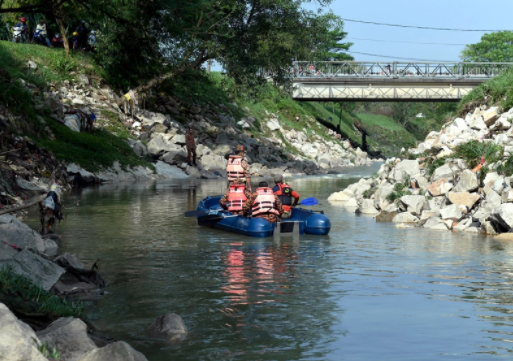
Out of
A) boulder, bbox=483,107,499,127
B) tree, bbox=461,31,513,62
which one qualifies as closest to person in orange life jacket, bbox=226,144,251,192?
boulder, bbox=483,107,499,127

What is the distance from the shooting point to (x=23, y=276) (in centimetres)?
886

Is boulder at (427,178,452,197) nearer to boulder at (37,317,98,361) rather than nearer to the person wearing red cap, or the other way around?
boulder at (37,317,98,361)

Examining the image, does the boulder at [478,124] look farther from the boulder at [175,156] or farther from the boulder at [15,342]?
the boulder at [15,342]

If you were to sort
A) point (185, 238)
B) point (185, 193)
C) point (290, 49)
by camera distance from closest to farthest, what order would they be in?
point (185, 238) → point (185, 193) → point (290, 49)

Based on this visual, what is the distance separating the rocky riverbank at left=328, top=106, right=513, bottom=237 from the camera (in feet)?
57.9

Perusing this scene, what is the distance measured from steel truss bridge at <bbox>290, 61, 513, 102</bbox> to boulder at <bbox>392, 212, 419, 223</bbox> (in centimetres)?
3914

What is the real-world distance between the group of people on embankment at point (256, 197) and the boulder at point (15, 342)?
10.8 metres

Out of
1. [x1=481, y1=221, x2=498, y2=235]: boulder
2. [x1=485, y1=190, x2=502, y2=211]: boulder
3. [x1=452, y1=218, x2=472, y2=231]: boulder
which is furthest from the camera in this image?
[x1=452, y1=218, x2=472, y2=231]: boulder

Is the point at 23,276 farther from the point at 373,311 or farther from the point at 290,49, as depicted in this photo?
the point at 290,49

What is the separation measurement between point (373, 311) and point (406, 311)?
429 mm

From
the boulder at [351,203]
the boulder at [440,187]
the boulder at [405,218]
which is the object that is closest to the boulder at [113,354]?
the boulder at [405,218]

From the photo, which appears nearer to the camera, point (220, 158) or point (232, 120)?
point (220, 158)

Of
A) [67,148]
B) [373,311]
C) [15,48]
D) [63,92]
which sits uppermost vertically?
[15,48]

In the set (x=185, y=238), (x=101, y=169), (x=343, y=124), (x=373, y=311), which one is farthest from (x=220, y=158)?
(x=343, y=124)
